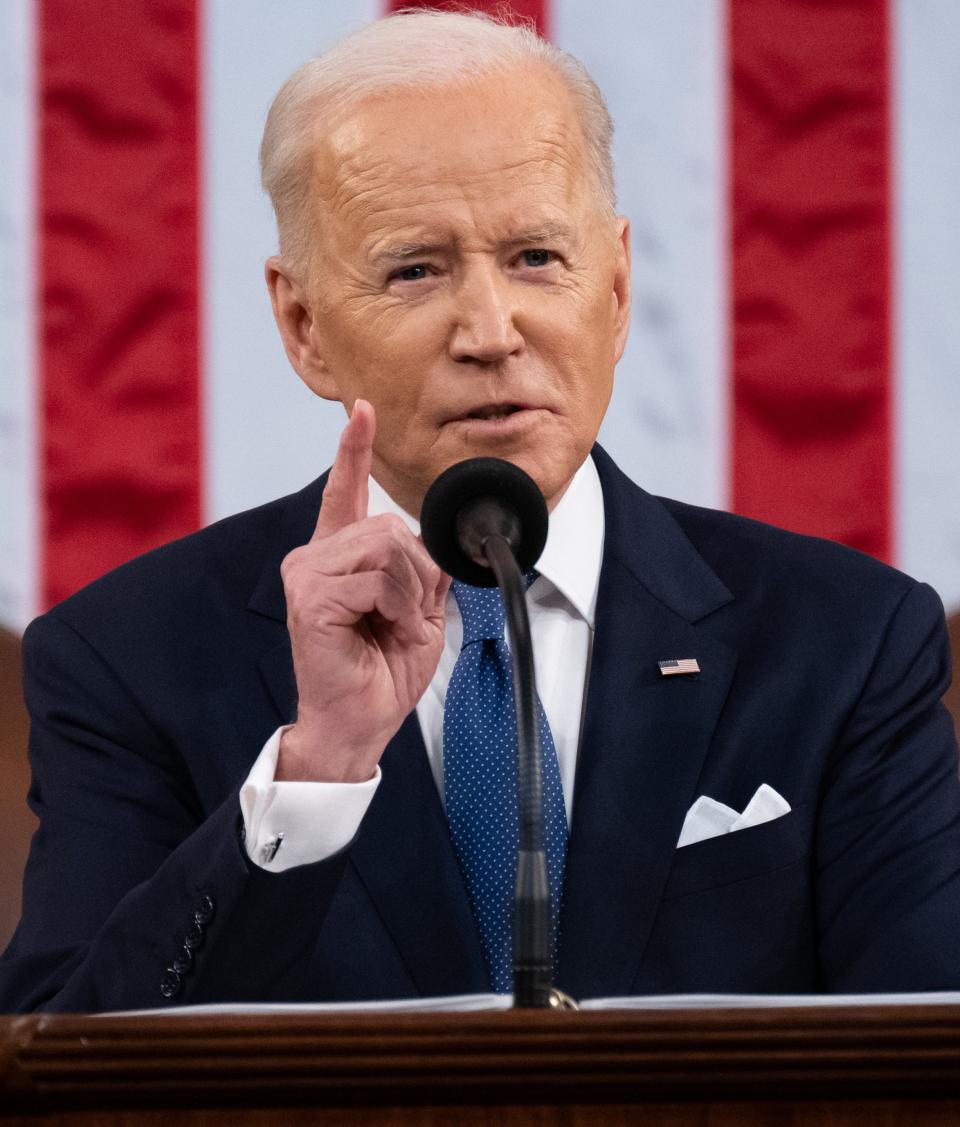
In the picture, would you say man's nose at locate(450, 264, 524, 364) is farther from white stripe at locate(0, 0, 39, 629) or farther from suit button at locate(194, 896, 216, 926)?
white stripe at locate(0, 0, 39, 629)

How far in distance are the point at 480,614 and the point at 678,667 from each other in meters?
0.20

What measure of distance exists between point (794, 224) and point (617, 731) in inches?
39.4

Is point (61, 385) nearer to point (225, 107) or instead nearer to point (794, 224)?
point (225, 107)

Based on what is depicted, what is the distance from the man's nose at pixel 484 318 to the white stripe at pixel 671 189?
757 millimetres

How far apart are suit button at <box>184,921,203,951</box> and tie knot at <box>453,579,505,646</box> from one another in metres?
0.44

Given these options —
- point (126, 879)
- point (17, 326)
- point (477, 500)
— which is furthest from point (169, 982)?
point (17, 326)

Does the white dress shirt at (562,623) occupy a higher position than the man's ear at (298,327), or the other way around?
the man's ear at (298,327)

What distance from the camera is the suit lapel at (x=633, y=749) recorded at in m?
1.68

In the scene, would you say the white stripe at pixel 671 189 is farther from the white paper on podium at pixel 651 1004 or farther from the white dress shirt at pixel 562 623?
the white paper on podium at pixel 651 1004

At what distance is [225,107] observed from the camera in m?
2.50

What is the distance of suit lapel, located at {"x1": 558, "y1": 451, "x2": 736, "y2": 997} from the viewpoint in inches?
66.1

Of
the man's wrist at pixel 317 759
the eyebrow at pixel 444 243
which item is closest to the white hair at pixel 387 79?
the eyebrow at pixel 444 243

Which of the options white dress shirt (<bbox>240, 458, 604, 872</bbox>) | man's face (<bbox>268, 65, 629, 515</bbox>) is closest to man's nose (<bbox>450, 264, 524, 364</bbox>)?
man's face (<bbox>268, 65, 629, 515</bbox>)

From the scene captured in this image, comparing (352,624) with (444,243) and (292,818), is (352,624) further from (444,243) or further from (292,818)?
(444,243)
